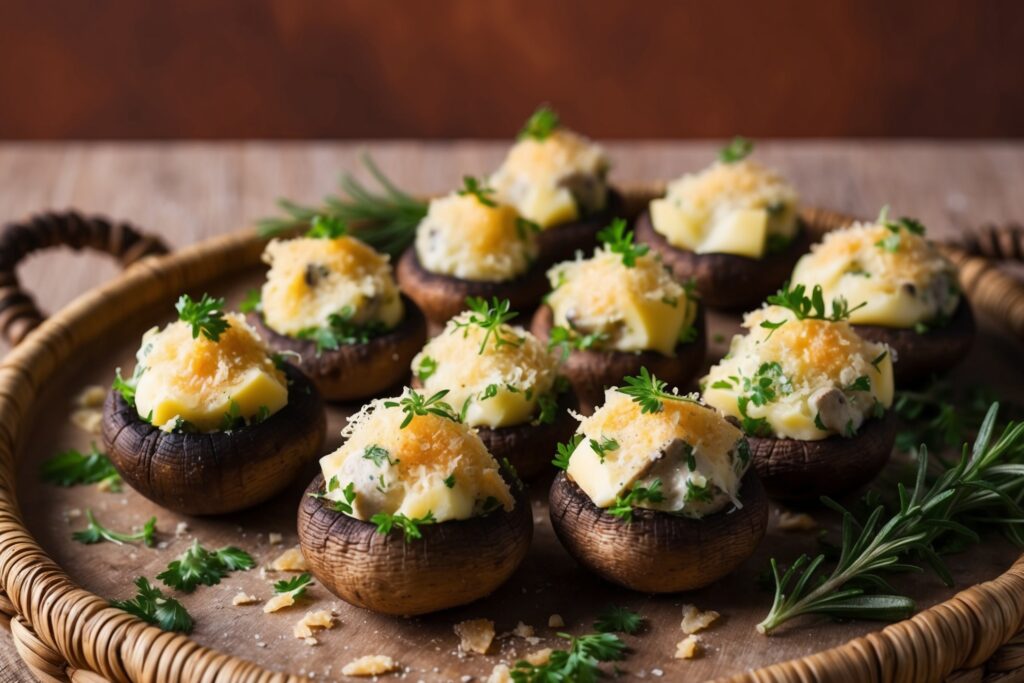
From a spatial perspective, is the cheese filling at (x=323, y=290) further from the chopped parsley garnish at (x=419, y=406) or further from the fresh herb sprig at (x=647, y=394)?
the fresh herb sprig at (x=647, y=394)

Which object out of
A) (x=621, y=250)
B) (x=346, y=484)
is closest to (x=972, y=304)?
(x=621, y=250)

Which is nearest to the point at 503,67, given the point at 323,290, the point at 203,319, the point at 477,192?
the point at 477,192

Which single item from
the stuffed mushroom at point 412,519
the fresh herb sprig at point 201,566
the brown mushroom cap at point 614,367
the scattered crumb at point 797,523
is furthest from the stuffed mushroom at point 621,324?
the fresh herb sprig at point 201,566

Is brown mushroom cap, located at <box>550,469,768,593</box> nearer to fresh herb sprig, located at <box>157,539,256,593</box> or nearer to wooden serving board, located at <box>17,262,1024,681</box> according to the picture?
wooden serving board, located at <box>17,262,1024,681</box>

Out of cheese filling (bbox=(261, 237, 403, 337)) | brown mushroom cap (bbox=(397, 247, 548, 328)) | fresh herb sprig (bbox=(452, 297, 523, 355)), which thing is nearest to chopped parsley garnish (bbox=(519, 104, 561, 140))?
brown mushroom cap (bbox=(397, 247, 548, 328))

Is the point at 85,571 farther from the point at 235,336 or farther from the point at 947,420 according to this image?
the point at 947,420

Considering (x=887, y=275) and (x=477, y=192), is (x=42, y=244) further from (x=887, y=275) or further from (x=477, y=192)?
(x=887, y=275)
